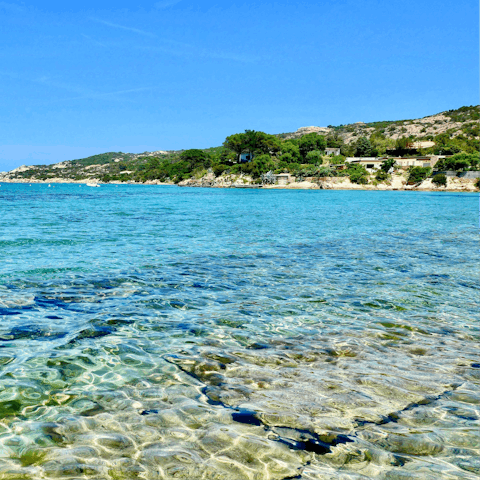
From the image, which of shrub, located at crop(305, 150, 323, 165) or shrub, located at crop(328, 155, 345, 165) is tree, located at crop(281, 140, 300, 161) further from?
shrub, located at crop(328, 155, 345, 165)

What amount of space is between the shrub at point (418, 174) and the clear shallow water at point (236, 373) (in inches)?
4219

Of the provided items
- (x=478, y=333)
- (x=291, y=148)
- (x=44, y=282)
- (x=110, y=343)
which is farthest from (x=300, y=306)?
(x=291, y=148)

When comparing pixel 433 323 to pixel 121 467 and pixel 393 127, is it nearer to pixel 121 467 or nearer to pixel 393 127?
pixel 121 467

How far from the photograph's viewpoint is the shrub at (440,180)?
10418cm

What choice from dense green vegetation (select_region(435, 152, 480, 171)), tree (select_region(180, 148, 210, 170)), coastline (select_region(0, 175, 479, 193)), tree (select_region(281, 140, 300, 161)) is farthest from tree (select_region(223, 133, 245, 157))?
dense green vegetation (select_region(435, 152, 480, 171))

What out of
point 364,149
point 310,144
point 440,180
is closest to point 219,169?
point 310,144

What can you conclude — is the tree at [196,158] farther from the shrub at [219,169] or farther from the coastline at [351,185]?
the coastline at [351,185]

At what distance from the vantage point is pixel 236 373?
15.6ft

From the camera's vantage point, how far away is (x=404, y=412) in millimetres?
3967

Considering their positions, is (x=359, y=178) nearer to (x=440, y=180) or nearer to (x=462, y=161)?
(x=440, y=180)

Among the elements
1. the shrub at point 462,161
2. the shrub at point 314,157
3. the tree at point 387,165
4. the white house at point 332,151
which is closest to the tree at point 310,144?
the white house at point 332,151

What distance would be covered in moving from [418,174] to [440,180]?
583 cm

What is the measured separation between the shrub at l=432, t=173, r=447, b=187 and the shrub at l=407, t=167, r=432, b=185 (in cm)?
294

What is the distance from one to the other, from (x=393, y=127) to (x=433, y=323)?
209483 millimetres
